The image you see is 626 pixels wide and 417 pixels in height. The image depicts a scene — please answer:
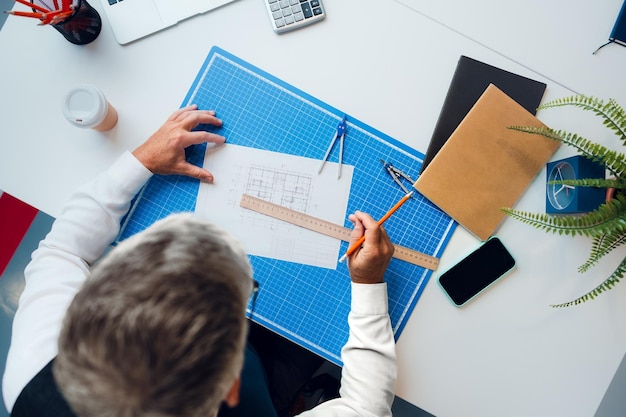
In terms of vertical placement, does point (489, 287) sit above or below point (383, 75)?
below

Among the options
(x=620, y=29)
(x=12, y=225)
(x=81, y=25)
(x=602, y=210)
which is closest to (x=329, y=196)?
(x=602, y=210)

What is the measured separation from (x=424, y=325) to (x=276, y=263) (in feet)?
1.24

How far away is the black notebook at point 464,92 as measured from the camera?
3.44 ft

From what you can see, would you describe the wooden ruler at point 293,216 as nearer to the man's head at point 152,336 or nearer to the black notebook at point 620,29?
the man's head at point 152,336

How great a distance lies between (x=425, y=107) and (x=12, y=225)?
1687mm

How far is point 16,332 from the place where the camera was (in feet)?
2.88

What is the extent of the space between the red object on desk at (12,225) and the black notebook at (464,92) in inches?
62.9

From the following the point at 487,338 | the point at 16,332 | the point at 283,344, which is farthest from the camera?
the point at 283,344

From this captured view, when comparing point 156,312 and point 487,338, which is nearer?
point 156,312

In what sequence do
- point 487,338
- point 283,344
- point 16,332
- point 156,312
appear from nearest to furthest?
1. point 156,312
2. point 16,332
3. point 487,338
4. point 283,344

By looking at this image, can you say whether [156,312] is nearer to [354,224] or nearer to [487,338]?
[354,224]

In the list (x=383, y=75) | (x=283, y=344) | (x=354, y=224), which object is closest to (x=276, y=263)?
(x=354, y=224)

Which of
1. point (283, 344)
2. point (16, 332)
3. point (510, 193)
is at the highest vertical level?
point (510, 193)

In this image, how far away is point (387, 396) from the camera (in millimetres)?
948
